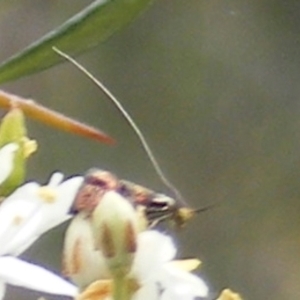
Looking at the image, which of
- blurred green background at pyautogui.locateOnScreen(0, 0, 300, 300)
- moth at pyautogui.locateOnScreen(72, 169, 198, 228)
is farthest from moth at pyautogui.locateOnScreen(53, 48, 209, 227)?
blurred green background at pyautogui.locateOnScreen(0, 0, 300, 300)

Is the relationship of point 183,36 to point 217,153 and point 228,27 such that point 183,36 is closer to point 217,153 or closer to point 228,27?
point 228,27

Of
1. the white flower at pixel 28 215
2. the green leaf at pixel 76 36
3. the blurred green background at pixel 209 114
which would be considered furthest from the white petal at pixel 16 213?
the blurred green background at pixel 209 114

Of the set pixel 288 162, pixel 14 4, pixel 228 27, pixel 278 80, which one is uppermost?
pixel 14 4

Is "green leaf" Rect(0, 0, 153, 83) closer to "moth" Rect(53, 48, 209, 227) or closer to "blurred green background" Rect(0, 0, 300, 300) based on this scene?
"moth" Rect(53, 48, 209, 227)

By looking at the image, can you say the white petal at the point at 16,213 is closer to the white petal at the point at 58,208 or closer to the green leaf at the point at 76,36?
the white petal at the point at 58,208

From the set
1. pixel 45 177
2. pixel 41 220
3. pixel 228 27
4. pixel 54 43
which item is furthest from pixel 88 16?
pixel 228 27

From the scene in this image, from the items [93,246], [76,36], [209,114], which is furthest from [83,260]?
[209,114]
